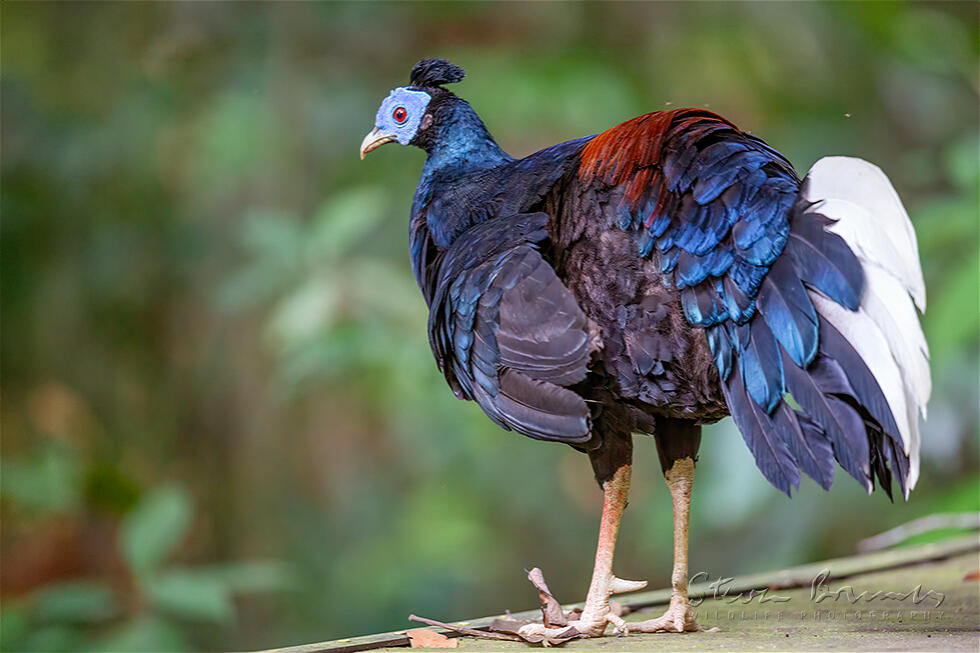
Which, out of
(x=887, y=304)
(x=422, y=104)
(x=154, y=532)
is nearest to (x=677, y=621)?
(x=887, y=304)

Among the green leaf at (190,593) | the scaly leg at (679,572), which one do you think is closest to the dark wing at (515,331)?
the scaly leg at (679,572)

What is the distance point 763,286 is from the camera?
78.8 inches

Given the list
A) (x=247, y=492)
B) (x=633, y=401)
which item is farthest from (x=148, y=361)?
(x=633, y=401)

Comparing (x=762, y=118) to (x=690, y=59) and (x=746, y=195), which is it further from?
(x=746, y=195)

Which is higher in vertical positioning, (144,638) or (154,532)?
(154,532)

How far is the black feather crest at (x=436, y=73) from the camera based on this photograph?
105 inches

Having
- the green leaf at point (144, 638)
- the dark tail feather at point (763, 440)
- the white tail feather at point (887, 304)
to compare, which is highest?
the white tail feather at point (887, 304)

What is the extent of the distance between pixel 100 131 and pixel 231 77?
2.72 ft

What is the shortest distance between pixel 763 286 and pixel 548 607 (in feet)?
3.16

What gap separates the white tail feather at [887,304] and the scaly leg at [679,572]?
1.94ft

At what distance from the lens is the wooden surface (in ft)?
7.02

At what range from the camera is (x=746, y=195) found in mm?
2059

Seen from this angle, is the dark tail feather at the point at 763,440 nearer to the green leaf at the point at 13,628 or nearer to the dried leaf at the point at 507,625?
the dried leaf at the point at 507,625

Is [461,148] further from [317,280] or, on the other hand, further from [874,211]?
[317,280]
